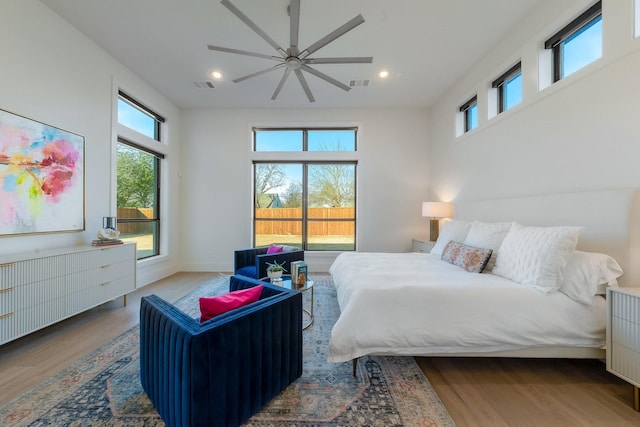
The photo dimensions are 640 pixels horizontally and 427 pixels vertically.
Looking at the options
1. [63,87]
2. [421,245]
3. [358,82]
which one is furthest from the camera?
[421,245]

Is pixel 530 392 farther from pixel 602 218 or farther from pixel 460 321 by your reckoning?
pixel 602 218

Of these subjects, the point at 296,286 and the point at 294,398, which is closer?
the point at 294,398

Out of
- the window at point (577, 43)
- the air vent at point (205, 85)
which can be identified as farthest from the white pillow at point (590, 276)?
the air vent at point (205, 85)

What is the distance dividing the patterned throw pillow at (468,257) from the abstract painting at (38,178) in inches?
167

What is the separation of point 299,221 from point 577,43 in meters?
4.34

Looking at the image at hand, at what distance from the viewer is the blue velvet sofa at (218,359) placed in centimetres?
113

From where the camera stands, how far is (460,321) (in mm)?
1702

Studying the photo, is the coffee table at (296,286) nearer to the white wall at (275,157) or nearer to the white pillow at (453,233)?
the white pillow at (453,233)

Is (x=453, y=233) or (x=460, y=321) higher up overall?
(x=453, y=233)

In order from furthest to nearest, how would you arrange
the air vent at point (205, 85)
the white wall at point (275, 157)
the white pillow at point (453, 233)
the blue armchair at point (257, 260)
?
1. the white wall at point (275, 157)
2. the air vent at point (205, 85)
3. the blue armchair at point (257, 260)
4. the white pillow at point (453, 233)

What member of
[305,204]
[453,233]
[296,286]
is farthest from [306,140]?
[296,286]

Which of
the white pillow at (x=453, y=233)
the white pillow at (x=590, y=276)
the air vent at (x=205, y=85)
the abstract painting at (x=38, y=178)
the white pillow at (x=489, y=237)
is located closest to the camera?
the white pillow at (x=590, y=276)

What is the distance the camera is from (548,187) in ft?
7.72

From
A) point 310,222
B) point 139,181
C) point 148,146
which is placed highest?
point 148,146
